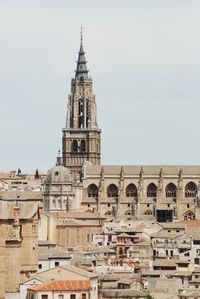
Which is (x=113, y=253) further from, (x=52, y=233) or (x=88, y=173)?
(x=88, y=173)

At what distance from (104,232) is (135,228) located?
13.5 ft

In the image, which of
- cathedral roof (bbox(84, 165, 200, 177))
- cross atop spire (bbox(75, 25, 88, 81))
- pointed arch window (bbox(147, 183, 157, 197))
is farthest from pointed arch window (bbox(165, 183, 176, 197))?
cross atop spire (bbox(75, 25, 88, 81))

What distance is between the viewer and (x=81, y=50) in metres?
164

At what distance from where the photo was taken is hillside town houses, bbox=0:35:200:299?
5278 centimetres

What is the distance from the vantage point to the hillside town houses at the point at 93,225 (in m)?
52.8

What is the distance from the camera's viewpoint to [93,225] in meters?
119

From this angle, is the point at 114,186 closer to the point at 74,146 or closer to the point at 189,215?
the point at 189,215

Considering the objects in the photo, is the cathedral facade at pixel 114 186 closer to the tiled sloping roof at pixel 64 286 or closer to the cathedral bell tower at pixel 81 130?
the cathedral bell tower at pixel 81 130

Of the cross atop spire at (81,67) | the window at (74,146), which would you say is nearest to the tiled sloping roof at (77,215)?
the window at (74,146)

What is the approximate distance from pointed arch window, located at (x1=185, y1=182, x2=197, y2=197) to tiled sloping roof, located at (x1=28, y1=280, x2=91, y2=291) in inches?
3450

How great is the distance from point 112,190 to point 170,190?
247 inches

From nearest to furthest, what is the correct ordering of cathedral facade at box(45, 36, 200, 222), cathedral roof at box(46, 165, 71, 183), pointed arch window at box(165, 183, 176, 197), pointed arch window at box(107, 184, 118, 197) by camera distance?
1. cathedral facade at box(45, 36, 200, 222)
2. cathedral roof at box(46, 165, 71, 183)
3. pointed arch window at box(165, 183, 176, 197)
4. pointed arch window at box(107, 184, 118, 197)

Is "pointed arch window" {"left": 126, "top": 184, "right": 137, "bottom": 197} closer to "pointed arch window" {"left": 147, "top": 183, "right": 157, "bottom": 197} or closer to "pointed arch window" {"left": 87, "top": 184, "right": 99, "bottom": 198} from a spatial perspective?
"pointed arch window" {"left": 147, "top": 183, "right": 157, "bottom": 197}

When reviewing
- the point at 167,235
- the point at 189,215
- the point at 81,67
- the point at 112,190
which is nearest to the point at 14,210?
the point at 167,235
